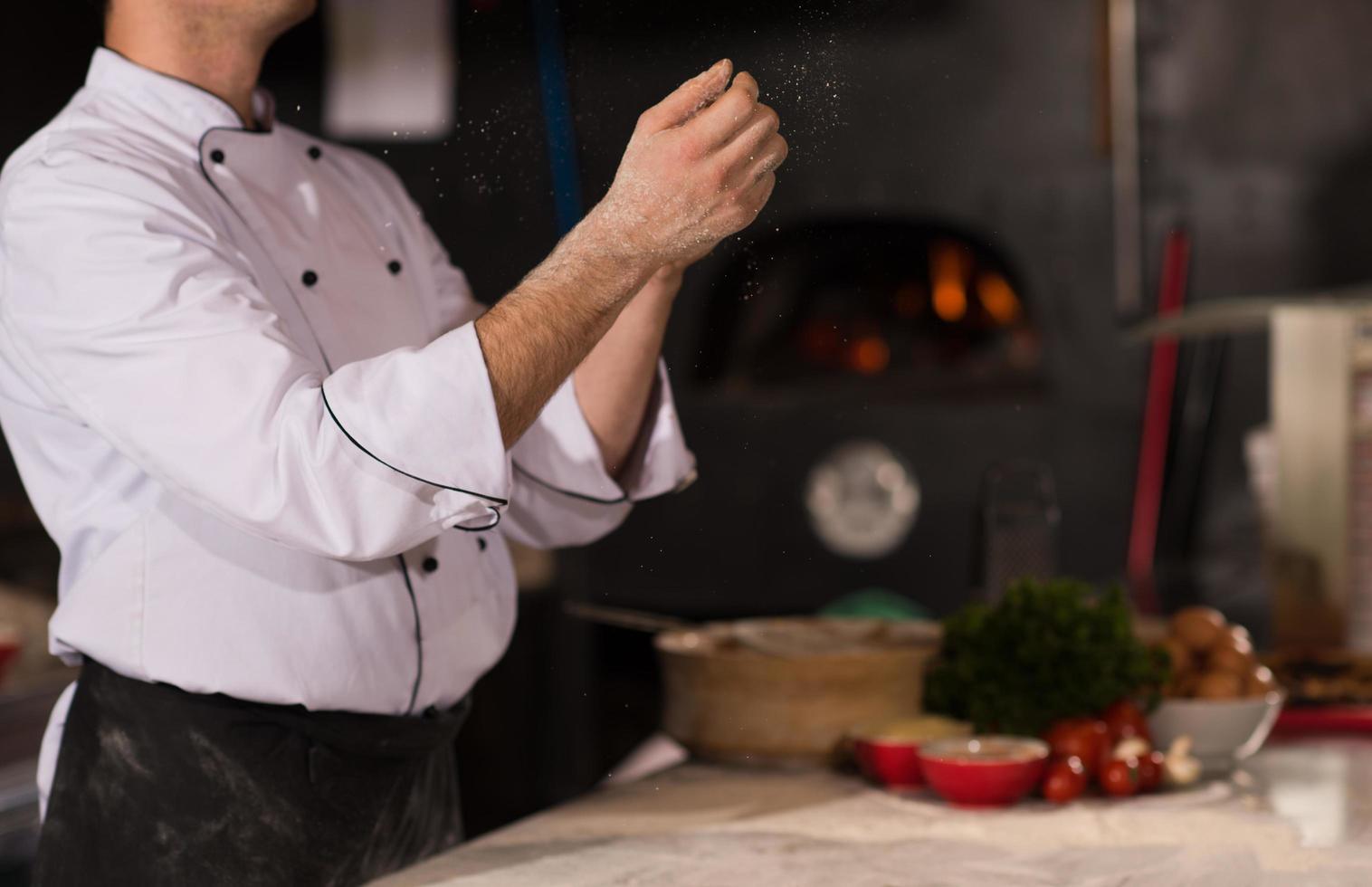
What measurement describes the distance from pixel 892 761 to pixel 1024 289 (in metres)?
3.32

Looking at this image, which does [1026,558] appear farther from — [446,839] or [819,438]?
[819,438]

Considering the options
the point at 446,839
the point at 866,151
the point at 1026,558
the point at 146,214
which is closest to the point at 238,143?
the point at 146,214

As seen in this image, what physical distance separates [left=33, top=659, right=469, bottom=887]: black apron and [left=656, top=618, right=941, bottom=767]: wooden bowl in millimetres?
455

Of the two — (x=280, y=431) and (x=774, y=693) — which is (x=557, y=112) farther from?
(x=774, y=693)

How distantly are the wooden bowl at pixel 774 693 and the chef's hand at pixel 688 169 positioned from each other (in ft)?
2.17

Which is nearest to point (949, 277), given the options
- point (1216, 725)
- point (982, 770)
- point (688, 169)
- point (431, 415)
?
point (1216, 725)

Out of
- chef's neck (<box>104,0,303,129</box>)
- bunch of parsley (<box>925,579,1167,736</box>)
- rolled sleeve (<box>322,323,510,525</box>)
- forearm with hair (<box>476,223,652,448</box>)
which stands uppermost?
chef's neck (<box>104,0,303,129</box>)

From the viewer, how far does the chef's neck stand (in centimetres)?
131

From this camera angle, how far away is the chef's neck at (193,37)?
1310 mm

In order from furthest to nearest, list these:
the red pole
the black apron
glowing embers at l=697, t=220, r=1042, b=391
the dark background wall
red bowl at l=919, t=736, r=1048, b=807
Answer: glowing embers at l=697, t=220, r=1042, b=391 → the red pole → the dark background wall → red bowl at l=919, t=736, r=1048, b=807 → the black apron

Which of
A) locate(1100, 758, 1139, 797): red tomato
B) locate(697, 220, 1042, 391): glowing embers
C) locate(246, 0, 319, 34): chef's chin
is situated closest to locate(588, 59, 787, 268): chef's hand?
locate(246, 0, 319, 34): chef's chin

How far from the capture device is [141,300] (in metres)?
1.10

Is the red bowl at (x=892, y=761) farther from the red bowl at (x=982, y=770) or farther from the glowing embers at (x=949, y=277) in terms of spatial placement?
the glowing embers at (x=949, y=277)

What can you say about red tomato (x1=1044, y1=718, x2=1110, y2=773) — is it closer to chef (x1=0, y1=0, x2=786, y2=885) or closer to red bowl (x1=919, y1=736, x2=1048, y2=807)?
red bowl (x1=919, y1=736, x2=1048, y2=807)
